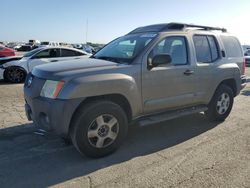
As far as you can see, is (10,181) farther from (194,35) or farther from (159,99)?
(194,35)

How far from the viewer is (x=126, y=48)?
17.3 ft

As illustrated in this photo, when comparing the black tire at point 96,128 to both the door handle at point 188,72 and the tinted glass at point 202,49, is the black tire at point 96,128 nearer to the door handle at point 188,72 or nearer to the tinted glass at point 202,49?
the door handle at point 188,72

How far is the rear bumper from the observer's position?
12.9 feet

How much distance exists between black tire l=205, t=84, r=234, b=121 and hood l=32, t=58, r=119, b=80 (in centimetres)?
269

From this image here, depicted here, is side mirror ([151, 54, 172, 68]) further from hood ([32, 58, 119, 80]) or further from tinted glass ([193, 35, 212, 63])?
tinted glass ([193, 35, 212, 63])

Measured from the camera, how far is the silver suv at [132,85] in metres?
4.07

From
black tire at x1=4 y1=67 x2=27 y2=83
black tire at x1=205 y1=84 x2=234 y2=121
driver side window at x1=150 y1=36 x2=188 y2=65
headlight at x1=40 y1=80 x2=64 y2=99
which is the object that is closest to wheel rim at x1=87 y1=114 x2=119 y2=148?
headlight at x1=40 y1=80 x2=64 y2=99

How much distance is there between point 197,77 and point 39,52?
776cm

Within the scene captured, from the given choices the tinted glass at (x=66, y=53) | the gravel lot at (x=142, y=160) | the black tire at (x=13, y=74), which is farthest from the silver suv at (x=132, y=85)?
the black tire at (x=13, y=74)

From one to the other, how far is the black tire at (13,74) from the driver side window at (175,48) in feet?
25.7

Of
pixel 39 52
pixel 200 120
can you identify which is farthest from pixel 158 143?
pixel 39 52

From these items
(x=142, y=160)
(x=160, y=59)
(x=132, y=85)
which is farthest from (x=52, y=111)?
(x=160, y=59)

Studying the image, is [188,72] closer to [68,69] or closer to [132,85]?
[132,85]

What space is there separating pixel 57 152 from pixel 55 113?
907 millimetres
